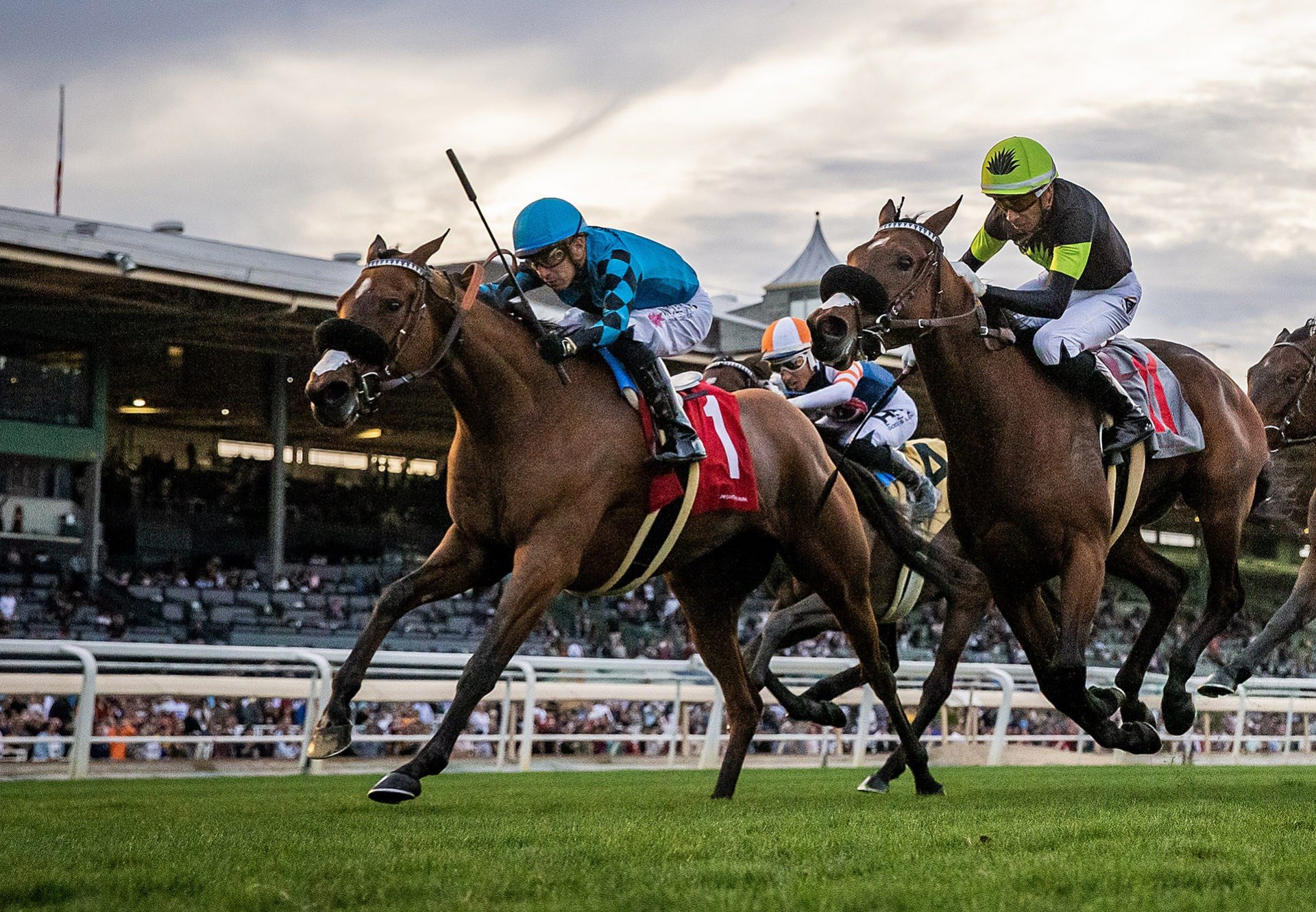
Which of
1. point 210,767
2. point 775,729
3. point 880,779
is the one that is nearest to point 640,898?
point 880,779

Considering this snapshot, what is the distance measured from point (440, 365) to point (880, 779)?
3.13 m

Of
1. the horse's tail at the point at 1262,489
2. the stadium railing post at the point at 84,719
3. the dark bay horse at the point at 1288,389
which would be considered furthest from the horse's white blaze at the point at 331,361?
the dark bay horse at the point at 1288,389

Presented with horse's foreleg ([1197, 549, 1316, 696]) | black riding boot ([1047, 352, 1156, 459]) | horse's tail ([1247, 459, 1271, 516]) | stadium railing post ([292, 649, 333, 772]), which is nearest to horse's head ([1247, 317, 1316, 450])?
horse's tail ([1247, 459, 1271, 516])

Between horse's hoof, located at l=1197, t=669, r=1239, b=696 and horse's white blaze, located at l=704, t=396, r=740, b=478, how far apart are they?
6.49 feet

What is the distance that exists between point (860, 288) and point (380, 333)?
64.6 inches

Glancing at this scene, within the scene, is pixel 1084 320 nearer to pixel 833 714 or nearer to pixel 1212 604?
pixel 1212 604

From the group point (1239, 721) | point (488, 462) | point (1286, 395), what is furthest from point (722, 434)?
point (1239, 721)

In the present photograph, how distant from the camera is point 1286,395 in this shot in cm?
769

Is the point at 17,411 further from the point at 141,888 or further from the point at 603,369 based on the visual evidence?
the point at 141,888

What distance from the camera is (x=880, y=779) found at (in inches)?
288

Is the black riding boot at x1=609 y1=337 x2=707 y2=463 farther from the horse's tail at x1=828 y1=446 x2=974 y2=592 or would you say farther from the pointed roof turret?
the pointed roof turret

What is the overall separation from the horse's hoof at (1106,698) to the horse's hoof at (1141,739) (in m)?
0.11

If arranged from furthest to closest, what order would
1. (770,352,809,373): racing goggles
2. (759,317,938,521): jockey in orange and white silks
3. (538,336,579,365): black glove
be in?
(770,352,809,373): racing goggles → (759,317,938,521): jockey in orange and white silks → (538,336,579,365): black glove

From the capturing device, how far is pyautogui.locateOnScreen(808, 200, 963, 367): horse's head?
5.38 meters
